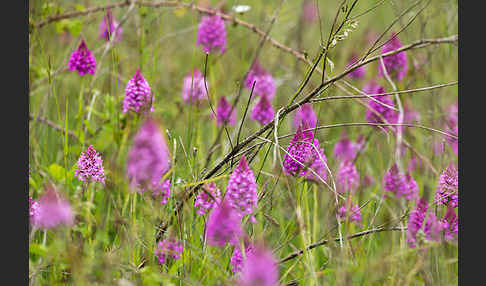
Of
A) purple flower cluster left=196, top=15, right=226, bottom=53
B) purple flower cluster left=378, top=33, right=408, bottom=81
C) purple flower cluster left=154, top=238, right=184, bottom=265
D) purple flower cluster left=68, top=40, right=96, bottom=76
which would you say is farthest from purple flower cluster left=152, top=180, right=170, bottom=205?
purple flower cluster left=378, top=33, right=408, bottom=81

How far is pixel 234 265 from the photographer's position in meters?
1.41

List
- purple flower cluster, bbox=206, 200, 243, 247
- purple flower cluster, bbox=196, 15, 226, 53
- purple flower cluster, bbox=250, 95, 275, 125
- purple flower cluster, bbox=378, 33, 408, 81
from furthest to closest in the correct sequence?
purple flower cluster, bbox=196, 15, 226, 53
purple flower cluster, bbox=378, 33, 408, 81
purple flower cluster, bbox=250, 95, 275, 125
purple flower cluster, bbox=206, 200, 243, 247

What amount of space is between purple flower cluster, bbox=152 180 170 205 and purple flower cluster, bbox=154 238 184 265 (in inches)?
5.0

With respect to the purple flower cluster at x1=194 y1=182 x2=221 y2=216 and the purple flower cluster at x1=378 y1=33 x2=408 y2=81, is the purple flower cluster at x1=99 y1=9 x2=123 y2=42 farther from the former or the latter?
the purple flower cluster at x1=378 y1=33 x2=408 y2=81

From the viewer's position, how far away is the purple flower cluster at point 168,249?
141 centimetres

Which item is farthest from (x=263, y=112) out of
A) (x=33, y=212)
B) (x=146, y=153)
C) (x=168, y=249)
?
(x=146, y=153)

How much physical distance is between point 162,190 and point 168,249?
0.53 ft

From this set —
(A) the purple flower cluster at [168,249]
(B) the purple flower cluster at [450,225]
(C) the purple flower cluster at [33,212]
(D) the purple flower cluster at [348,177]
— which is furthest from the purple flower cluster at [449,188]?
(C) the purple flower cluster at [33,212]

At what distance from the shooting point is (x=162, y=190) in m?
1.44

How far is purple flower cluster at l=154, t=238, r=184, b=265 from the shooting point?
1.41 m

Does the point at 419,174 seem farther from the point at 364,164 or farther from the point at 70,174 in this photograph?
the point at 70,174

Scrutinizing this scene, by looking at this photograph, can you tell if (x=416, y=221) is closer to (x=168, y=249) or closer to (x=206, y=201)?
(x=206, y=201)

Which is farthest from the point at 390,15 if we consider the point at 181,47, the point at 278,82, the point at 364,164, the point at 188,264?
the point at 188,264

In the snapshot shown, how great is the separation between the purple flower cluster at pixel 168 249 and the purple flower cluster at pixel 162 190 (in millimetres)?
127
